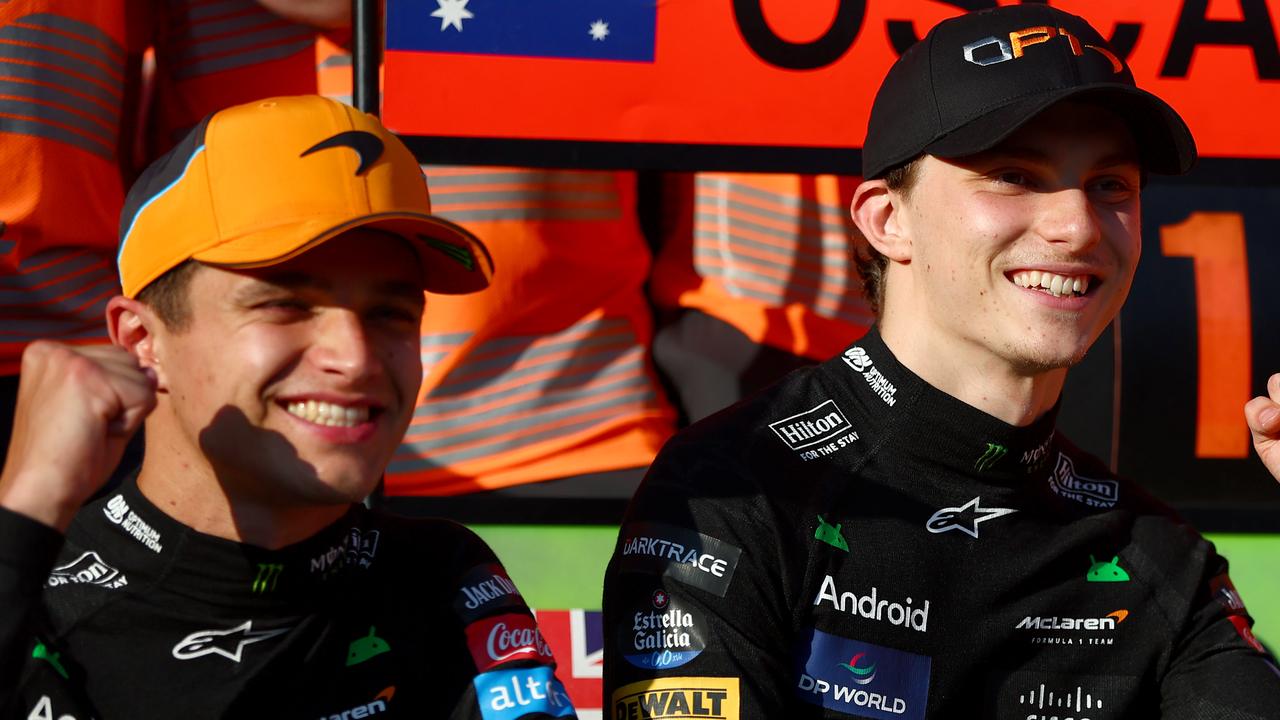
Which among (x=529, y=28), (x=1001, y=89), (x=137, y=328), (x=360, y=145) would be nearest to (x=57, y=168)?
(x=529, y=28)

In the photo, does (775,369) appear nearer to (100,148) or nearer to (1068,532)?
(1068,532)

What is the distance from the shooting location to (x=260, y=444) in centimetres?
183

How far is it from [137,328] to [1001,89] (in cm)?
132

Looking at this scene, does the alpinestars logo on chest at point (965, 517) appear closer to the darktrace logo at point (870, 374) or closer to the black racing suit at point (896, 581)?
the black racing suit at point (896, 581)

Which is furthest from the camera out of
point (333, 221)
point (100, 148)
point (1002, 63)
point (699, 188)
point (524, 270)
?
point (699, 188)

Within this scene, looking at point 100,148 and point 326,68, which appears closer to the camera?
point 100,148

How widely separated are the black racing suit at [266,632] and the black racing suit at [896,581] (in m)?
0.22

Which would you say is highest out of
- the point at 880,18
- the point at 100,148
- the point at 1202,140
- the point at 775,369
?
the point at 880,18

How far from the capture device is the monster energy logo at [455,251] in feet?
6.40

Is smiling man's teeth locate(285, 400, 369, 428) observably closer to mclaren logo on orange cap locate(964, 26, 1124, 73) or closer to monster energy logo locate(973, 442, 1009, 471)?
monster energy logo locate(973, 442, 1009, 471)

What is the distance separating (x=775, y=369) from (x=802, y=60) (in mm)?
846

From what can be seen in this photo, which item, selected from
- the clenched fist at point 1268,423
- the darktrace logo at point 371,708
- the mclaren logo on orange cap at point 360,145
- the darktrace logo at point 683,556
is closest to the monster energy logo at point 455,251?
the mclaren logo on orange cap at point 360,145

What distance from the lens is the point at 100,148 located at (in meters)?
3.00

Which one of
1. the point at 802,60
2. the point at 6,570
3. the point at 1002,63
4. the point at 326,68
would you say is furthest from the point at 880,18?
the point at 6,570
